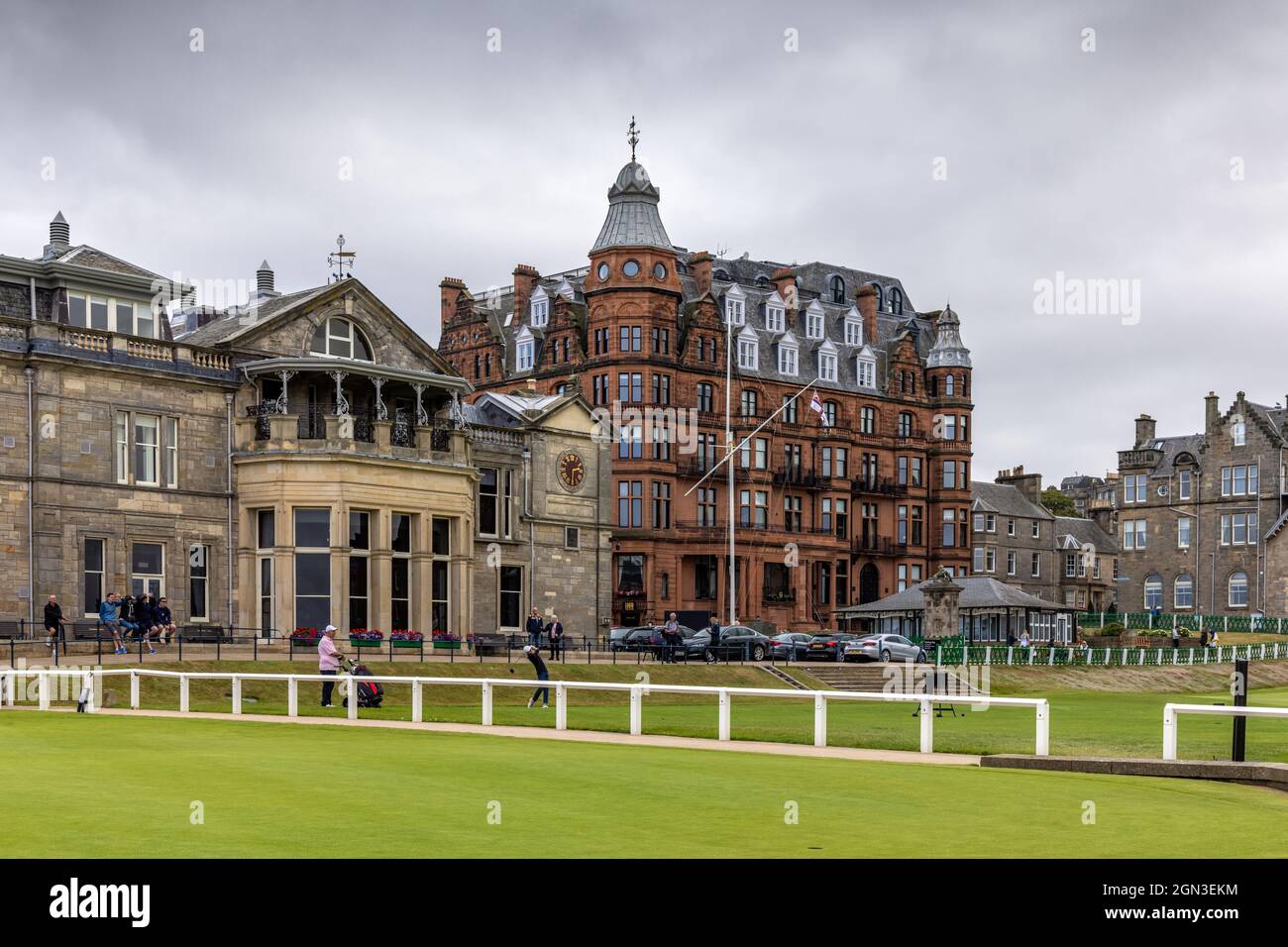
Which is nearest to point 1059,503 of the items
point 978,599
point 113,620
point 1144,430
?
point 1144,430

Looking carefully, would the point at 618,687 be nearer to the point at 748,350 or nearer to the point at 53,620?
the point at 53,620

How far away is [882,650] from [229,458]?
2452 cm

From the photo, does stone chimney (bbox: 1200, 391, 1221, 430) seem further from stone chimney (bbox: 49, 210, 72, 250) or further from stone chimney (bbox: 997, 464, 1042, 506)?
stone chimney (bbox: 49, 210, 72, 250)

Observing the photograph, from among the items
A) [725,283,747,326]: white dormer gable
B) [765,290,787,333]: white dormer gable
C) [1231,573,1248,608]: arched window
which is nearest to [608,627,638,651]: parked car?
[725,283,747,326]: white dormer gable

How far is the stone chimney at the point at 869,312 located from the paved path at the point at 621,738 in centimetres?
6913

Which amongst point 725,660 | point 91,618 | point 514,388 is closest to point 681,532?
point 514,388

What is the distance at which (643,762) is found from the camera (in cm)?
1912

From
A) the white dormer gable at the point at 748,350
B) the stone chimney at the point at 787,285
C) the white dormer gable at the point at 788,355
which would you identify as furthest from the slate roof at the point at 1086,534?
the white dormer gable at the point at 748,350

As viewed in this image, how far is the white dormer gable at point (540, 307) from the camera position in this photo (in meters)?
85.9

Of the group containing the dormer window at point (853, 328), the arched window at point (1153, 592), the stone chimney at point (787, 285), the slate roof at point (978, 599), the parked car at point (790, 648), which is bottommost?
the arched window at point (1153, 592)

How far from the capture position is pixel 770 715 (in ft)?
112

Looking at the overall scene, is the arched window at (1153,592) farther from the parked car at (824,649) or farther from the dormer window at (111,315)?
the dormer window at (111,315)

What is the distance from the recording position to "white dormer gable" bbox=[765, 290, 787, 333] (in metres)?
89.3
